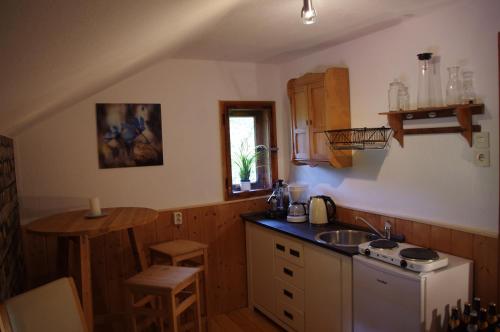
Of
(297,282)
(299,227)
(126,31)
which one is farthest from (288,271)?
(126,31)

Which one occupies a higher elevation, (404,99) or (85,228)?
(404,99)

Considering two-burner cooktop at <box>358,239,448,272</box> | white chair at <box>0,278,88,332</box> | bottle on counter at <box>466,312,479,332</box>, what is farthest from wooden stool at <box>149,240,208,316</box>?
bottle on counter at <box>466,312,479,332</box>

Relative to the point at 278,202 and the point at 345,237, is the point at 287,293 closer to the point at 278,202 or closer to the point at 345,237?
the point at 345,237

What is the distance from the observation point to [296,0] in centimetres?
200

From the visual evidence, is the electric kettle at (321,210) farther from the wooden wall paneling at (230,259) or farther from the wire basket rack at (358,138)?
the wooden wall paneling at (230,259)

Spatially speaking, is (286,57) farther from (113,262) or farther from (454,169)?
(113,262)

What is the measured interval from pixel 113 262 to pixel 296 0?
7.89 ft

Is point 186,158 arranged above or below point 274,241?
above

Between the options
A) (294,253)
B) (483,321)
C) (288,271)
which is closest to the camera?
(483,321)

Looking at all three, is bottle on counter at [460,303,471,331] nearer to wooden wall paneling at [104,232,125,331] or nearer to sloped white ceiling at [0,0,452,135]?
sloped white ceiling at [0,0,452,135]

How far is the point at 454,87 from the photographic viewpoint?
2.18 metres

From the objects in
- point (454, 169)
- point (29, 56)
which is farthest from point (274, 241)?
point (29, 56)

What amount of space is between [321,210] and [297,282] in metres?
0.61

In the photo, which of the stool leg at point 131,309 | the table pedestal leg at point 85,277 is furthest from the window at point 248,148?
the table pedestal leg at point 85,277
